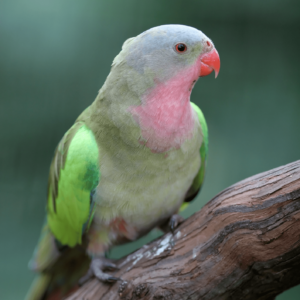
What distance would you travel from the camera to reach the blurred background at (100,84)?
2.00 m

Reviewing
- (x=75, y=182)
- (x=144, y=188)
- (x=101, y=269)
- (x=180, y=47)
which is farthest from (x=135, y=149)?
(x=101, y=269)

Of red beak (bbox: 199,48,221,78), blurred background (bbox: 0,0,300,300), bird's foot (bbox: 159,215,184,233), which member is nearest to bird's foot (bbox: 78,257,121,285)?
bird's foot (bbox: 159,215,184,233)

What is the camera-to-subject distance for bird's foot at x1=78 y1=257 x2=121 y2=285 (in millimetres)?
1169

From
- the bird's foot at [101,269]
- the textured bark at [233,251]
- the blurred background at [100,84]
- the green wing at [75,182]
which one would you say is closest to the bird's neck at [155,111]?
the green wing at [75,182]

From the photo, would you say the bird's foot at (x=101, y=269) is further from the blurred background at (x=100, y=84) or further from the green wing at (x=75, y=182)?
the blurred background at (x=100, y=84)

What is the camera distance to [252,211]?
2.94 feet

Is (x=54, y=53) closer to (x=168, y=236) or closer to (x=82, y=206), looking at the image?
(x=82, y=206)

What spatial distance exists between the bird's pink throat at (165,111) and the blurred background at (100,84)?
0.99 meters

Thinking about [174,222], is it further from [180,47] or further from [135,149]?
[180,47]

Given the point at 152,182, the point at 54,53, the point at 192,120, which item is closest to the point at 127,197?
the point at 152,182

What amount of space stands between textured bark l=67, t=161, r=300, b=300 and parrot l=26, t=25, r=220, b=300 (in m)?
0.11

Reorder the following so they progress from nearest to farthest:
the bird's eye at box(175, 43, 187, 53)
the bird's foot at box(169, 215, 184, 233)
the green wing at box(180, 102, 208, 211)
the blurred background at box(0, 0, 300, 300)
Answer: the bird's eye at box(175, 43, 187, 53), the bird's foot at box(169, 215, 184, 233), the green wing at box(180, 102, 208, 211), the blurred background at box(0, 0, 300, 300)

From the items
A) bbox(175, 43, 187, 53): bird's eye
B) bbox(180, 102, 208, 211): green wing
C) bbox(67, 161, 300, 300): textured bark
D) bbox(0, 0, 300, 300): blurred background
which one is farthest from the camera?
bbox(0, 0, 300, 300): blurred background

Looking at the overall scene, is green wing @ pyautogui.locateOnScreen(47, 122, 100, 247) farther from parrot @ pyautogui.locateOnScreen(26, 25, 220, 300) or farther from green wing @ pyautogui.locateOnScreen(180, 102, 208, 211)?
green wing @ pyautogui.locateOnScreen(180, 102, 208, 211)
